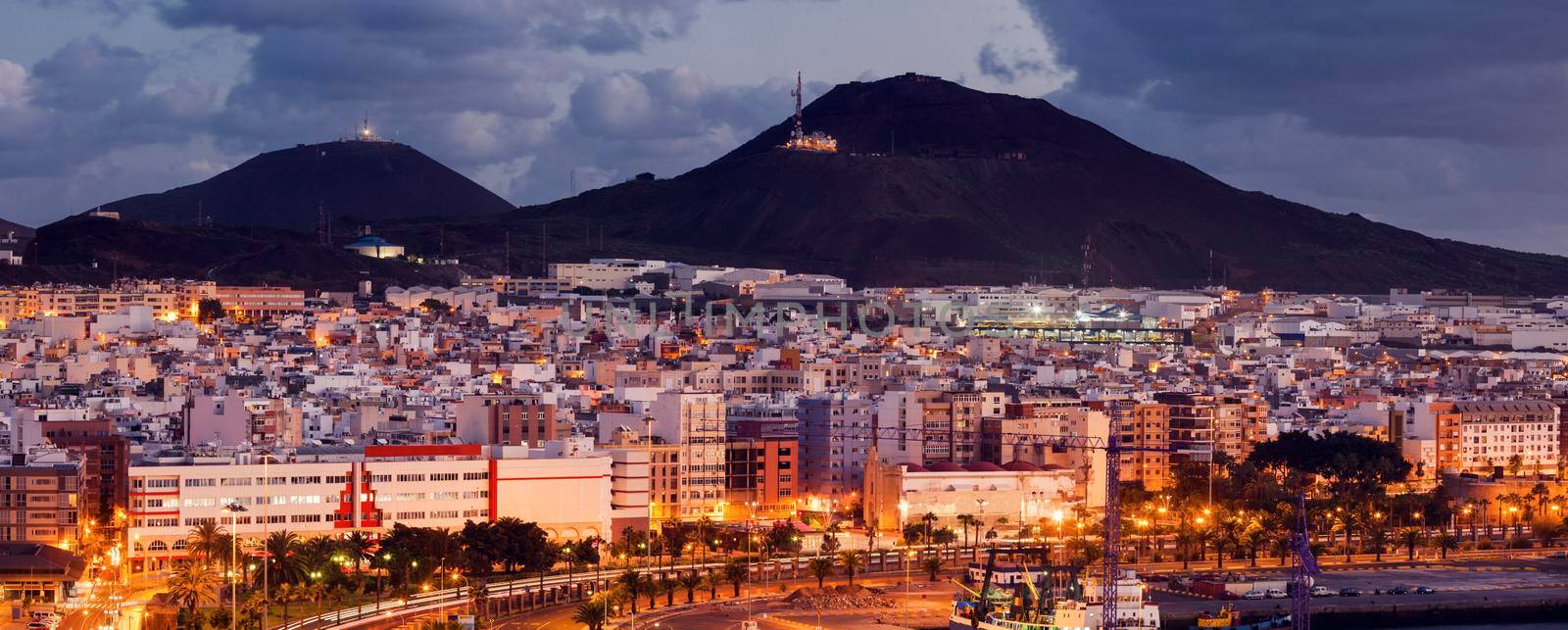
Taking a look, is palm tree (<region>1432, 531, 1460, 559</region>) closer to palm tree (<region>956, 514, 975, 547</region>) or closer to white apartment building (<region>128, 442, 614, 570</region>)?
palm tree (<region>956, 514, 975, 547</region>)

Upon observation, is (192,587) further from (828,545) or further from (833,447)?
(833,447)

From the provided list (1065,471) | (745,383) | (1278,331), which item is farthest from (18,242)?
(1065,471)

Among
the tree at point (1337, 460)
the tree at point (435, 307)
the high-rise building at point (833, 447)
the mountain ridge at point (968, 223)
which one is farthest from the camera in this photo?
the mountain ridge at point (968, 223)

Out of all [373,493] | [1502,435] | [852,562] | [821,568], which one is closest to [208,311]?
[1502,435]

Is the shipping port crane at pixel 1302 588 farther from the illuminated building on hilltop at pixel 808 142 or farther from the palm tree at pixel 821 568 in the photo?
the illuminated building on hilltop at pixel 808 142

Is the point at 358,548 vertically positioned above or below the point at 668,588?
above

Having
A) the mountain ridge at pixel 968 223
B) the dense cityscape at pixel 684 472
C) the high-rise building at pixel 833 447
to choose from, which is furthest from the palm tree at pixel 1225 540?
the mountain ridge at pixel 968 223
